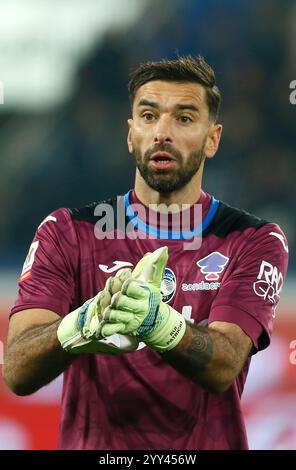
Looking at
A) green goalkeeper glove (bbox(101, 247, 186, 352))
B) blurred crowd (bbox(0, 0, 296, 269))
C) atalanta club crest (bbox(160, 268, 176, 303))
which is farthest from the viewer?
blurred crowd (bbox(0, 0, 296, 269))

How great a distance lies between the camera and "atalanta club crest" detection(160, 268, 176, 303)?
382 cm

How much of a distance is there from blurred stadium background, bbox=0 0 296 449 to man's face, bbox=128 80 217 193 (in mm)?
2788

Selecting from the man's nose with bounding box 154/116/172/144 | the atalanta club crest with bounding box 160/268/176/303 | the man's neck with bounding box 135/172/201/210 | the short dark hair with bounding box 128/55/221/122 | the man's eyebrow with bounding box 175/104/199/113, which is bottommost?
the atalanta club crest with bounding box 160/268/176/303

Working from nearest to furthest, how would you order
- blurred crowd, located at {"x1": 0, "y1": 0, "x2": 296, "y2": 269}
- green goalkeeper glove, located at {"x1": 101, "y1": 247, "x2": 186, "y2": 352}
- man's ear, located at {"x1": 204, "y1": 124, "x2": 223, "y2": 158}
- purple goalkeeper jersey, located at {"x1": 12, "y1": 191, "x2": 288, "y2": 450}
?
1. green goalkeeper glove, located at {"x1": 101, "y1": 247, "x2": 186, "y2": 352}
2. purple goalkeeper jersey, located at {"x1": 12, "y1": 191, "x2": 288, "y2": 450}
3. man's ear, located at {"x1": 204, "y1": 124, "x2": 223, "y2": 158}
4. blurred crowd, located at {"x1": 0, "y1": 0, "x2": 296, "y2": 269}

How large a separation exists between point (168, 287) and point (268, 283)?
414 millimetres

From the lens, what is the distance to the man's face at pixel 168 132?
3916 millimetres

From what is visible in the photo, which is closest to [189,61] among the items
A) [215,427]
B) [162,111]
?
[162,111]

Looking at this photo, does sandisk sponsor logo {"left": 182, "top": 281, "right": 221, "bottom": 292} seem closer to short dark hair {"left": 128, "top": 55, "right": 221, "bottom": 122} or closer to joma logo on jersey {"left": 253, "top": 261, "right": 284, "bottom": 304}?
joma logo on jersey {"left": 253, "top": 261, "right": 284, "bottom": 304}

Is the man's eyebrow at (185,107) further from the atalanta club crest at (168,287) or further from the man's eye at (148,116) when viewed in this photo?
the atalanta club crest at (168,287)

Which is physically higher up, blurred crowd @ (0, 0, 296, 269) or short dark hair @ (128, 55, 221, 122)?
blurred crowd @ (0, 0, 296, 269)

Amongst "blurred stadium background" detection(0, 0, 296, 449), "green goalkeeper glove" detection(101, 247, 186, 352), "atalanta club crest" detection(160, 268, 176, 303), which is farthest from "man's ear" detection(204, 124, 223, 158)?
"blurred stadium background" detection(0, 0, 296, 449)

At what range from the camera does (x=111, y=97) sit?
772cm

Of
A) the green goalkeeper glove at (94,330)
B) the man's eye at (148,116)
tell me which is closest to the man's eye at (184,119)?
the man's eye at (148,116)
